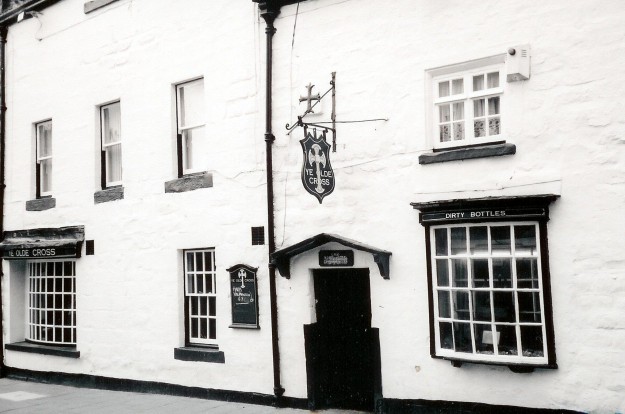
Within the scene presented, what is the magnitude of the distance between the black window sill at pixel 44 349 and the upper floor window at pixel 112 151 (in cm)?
325

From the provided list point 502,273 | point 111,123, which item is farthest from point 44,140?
point 502,273

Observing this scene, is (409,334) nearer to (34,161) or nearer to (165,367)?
(165,367)

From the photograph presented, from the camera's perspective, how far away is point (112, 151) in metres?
12.3

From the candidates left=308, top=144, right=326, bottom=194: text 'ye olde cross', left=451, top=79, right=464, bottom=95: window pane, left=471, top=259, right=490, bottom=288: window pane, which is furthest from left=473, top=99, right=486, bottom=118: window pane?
left=308, top=144, right=326, bottom=194: text 'ye olde cross'

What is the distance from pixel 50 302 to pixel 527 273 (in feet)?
32.1

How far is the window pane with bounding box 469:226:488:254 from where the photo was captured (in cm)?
799

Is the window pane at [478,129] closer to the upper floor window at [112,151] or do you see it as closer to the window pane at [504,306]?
the window pane at [504,306]

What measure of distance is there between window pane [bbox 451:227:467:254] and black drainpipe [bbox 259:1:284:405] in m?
2.80

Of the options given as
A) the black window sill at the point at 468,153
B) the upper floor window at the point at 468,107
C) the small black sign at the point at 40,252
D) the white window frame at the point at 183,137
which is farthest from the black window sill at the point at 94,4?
the black window sill at the point at 468,153

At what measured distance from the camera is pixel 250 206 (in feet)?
33.0

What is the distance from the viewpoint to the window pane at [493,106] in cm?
814

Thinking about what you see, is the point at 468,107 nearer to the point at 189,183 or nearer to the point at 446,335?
the point at 446,335

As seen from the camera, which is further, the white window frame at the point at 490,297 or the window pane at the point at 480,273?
the window pane at the point at 480,273

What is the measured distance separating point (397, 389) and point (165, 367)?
172 inches
